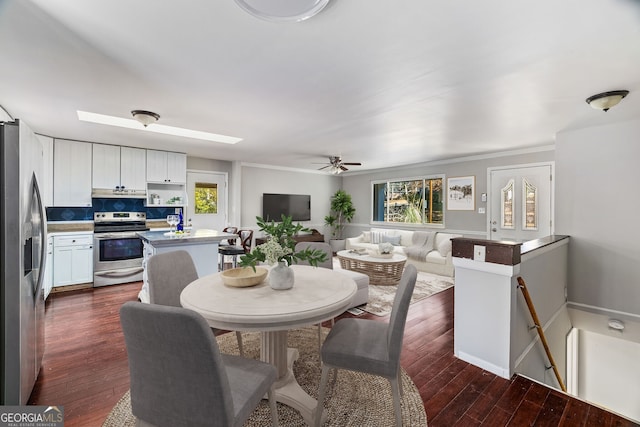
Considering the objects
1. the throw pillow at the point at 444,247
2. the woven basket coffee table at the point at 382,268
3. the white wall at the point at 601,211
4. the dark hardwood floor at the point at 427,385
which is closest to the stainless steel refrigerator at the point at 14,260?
the dark hardwood floor at the point at 427,385

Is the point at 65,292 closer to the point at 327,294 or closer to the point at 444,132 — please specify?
the point at 327,294

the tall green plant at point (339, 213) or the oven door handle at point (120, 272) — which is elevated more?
the tall green plant at point (339, 213)

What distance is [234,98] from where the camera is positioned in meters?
2.74

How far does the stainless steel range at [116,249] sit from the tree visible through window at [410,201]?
5.68m

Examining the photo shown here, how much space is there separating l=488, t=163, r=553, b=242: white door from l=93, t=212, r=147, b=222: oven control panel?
6.78 metres

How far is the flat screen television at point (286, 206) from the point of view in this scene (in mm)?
7148

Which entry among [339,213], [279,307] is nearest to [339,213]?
[339,213]

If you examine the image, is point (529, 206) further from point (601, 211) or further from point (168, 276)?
point (168, 276)

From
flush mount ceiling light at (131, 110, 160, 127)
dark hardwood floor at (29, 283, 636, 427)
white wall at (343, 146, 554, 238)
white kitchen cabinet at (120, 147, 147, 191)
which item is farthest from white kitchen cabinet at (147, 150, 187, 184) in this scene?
white wall at (343, 146, 554, 238)

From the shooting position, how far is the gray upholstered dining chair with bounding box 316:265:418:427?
59.9 inches

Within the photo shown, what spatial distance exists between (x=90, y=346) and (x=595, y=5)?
4527 mm

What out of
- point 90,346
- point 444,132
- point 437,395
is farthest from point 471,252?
point 90,346

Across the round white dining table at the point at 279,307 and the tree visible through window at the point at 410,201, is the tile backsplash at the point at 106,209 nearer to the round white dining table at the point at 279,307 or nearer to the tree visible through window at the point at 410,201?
the round white dining table at the point at 279,307

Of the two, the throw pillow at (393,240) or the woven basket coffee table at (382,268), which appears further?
the throw pillow at (393,240)
